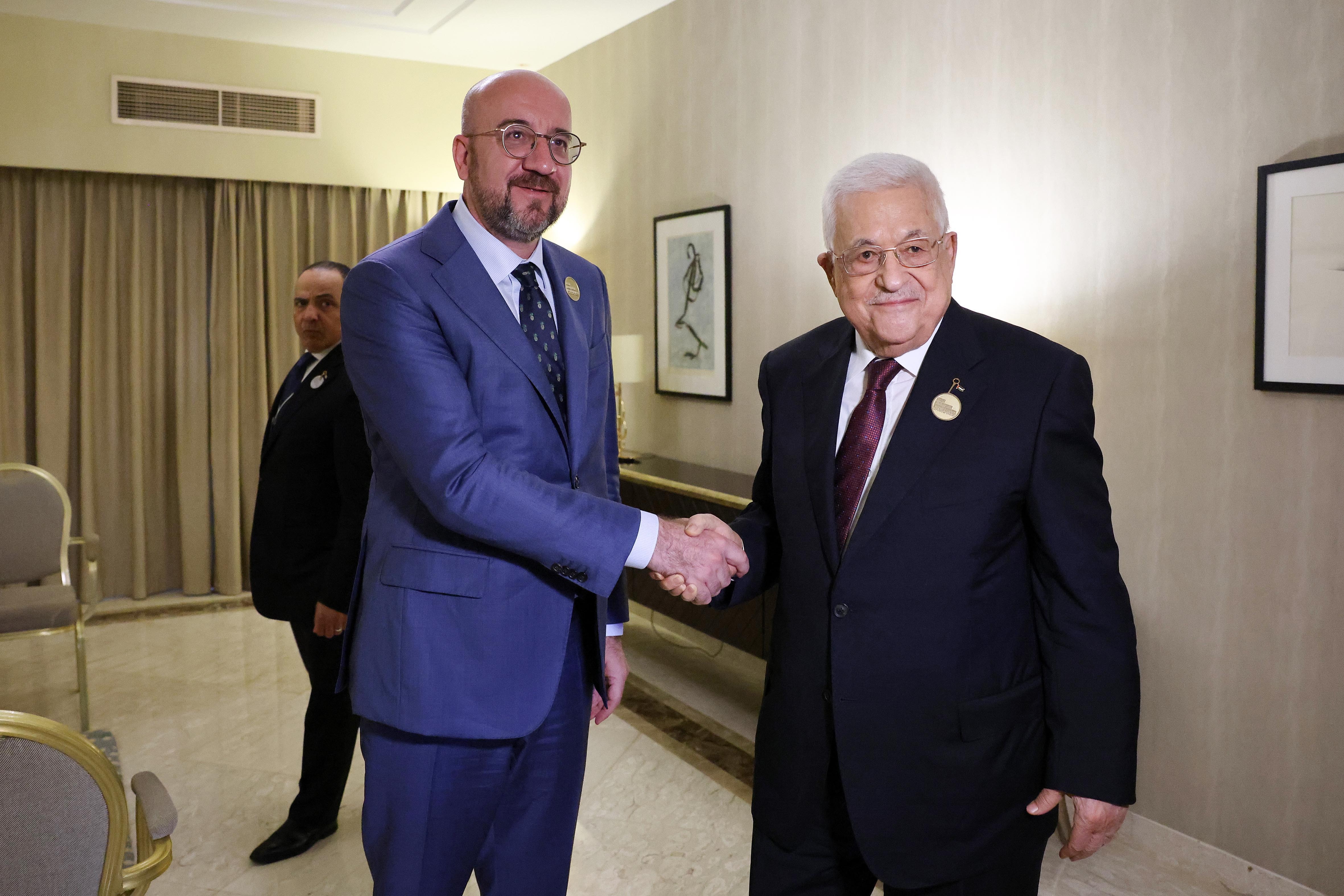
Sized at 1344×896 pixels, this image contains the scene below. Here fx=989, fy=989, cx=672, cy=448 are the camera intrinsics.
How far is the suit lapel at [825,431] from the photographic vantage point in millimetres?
1513

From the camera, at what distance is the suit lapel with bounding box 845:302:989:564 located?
1438 mm

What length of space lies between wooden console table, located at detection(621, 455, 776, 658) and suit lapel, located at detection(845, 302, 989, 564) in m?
1.91

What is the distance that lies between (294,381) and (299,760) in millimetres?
1523

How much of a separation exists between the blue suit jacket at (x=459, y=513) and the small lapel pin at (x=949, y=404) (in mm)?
522

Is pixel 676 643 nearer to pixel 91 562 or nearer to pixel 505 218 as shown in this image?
pixel 91 562

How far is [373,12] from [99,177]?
1.93 m

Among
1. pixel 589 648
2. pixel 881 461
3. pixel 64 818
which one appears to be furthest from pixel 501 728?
pixel 881 461

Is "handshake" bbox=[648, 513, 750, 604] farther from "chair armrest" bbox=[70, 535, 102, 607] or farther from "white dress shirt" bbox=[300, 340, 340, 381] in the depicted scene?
"chair armrest" bbox=[70, 535, 102, 607]

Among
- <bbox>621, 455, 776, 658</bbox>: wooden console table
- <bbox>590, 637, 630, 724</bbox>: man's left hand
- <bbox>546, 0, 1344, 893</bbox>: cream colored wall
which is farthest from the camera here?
<bbox>621, 455, 776, 658</bbox>: wooden console table

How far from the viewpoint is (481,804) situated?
5.76ft

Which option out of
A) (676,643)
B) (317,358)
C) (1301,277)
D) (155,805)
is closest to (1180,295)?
(1301,277)

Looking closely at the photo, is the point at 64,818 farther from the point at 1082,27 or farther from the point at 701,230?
the point at 701,230

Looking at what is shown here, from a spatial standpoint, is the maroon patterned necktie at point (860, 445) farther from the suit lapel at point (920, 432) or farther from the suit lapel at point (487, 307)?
the suit lapel at point (487, 307)

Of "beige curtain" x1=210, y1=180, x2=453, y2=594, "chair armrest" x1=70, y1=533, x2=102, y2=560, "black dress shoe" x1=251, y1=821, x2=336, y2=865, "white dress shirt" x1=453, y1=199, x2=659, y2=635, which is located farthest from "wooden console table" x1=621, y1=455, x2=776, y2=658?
"beige curtain" x1=210, y1=180, x2=453, y2=594
